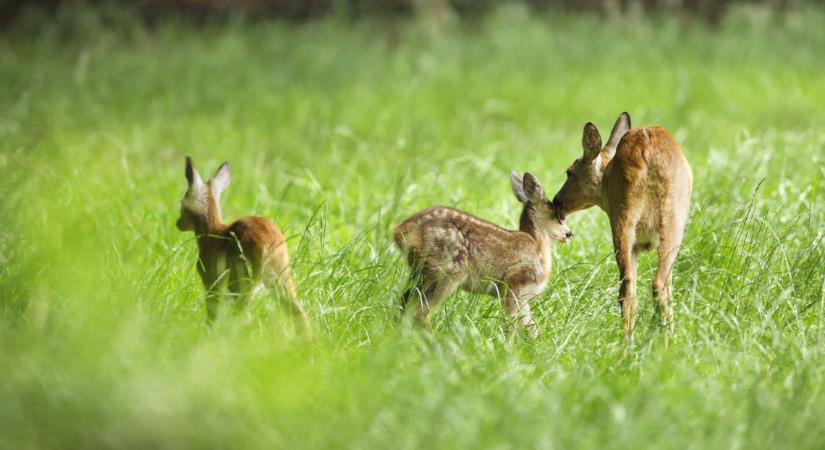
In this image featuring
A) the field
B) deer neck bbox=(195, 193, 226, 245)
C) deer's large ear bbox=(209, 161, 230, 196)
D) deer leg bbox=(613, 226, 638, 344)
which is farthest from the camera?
deer's large ear bbox=(209, 161, 230, 196)

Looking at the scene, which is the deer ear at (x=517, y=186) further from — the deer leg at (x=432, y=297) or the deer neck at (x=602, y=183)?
the deer leg at (x=432, y=297)

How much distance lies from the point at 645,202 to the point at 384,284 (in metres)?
1.04

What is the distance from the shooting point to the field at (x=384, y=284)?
10.8 ft

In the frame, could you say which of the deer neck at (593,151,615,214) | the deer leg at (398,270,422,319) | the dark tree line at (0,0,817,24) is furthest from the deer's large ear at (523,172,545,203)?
the dark tree line at (0,0,817,24)

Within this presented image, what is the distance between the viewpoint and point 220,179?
4.82 metres

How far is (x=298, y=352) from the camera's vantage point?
3.85 meters

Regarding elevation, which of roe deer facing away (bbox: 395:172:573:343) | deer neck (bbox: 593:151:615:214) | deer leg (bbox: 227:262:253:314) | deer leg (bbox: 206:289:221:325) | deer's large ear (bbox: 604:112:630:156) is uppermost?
deer's large ear (bbox: 604:112:630:156)

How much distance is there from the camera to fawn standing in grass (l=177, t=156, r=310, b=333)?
4.30 metres

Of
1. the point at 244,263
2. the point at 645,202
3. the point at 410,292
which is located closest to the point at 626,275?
the point at 645,202

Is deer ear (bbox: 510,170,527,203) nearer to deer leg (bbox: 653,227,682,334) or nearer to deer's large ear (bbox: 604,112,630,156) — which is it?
deer's large ear (bbox: 604,112,630,156)

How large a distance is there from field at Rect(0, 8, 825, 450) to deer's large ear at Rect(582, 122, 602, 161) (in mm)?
560

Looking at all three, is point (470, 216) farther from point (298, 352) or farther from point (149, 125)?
point (149, 125)

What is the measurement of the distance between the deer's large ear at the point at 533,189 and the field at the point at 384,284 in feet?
1.25

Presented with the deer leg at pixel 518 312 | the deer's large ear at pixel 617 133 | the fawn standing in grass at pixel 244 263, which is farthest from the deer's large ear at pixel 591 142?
the fawn standing in grass at pixel 244 263
